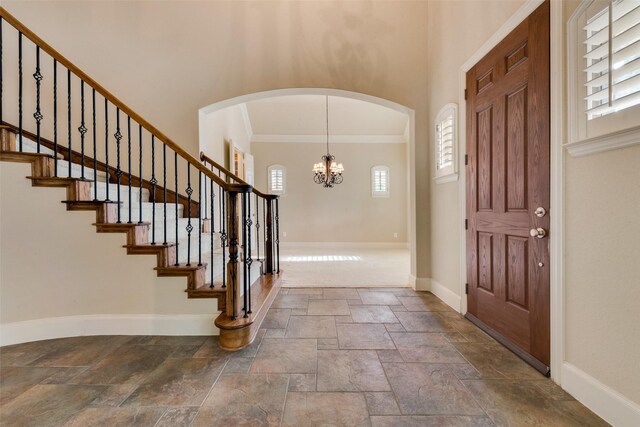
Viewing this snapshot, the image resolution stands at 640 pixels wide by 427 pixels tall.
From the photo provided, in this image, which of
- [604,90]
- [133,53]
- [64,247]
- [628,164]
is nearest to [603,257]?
[628,164]

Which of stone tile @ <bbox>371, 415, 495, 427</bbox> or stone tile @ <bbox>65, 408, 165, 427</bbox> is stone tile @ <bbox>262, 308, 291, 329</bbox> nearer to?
stone tile @ <bbox>65, 408, 165, 427</bbox>

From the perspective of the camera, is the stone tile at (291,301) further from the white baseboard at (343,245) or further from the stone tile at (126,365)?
the white baseboard at (343,245)

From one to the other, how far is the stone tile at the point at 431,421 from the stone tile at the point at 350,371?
23cm

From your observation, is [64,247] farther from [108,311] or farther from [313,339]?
[313,339]

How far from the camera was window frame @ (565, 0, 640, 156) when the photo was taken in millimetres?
1300

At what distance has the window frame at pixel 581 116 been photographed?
1300 mm

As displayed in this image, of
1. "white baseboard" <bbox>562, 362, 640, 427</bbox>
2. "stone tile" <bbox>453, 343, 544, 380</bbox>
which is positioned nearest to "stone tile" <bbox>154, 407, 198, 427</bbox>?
"stone tile" <bbox>453, 343, 544, 380</bbox>

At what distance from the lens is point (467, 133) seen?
8.52ft

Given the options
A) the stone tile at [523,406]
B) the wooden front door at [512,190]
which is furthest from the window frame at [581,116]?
the stone tile at [523,406]

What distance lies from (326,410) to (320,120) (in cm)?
709

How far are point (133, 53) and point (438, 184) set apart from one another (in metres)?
4.12

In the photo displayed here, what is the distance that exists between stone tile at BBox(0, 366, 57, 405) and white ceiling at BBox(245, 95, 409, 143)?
21.3ft

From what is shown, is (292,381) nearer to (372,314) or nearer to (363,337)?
(363,337)

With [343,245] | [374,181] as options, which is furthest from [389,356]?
[374,181]
